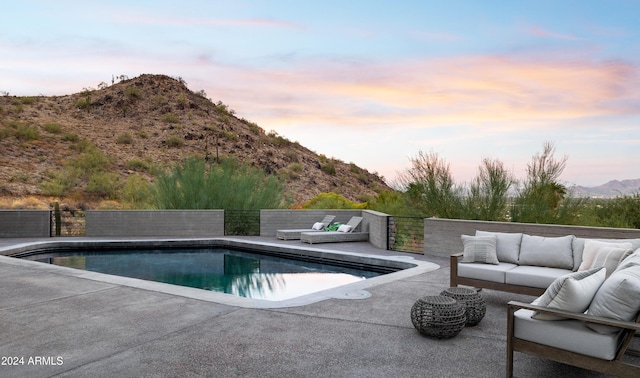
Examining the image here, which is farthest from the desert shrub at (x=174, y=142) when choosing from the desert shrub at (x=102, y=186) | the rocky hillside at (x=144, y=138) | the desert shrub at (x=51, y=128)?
the desert shrub at (x=102, y=186)

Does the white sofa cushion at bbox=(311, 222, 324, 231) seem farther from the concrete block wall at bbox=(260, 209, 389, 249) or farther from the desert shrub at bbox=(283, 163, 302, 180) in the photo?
the desert shrub at bbox=(283, 163, 302, 180)

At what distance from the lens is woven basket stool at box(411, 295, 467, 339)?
13.5ft

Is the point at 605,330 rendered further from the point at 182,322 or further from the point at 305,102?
the point at 305,102

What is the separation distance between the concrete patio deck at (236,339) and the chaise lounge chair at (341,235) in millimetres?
5384

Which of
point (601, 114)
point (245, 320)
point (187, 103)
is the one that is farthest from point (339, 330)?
point (187, 103)

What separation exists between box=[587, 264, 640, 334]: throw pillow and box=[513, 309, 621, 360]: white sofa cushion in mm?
56

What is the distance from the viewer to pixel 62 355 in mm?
3773

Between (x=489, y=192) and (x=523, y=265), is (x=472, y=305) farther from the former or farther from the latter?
(x=489, y=192)

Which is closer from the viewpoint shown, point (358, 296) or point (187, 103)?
point (358, 296)

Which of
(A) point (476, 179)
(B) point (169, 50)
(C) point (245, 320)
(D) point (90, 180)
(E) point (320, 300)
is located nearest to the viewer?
(C) point (245, 320)

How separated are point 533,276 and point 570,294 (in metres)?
2.11

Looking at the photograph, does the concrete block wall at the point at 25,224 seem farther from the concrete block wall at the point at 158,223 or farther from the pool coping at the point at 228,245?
the pool coping at the point at 228,245

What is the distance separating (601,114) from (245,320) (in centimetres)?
1285

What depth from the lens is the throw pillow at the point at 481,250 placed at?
18.7 feet
